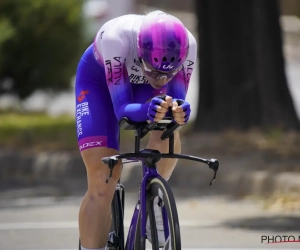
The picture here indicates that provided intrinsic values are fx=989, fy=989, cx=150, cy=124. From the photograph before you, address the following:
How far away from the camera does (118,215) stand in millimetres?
5836

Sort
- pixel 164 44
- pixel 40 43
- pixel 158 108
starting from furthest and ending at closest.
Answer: pixel 40 43, pixel 164 44, pixel 158 108

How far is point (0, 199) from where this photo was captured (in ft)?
33.8

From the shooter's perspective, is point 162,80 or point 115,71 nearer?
point 162,80

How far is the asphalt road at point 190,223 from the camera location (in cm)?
768

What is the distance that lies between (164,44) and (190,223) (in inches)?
153

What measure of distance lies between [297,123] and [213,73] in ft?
4.00

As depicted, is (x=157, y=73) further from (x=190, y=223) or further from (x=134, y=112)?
(x=190, y=223)

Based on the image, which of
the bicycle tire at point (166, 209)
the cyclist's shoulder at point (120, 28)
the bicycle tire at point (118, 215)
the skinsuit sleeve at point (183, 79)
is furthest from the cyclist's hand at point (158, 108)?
the bicycle tire at point (118, 215)

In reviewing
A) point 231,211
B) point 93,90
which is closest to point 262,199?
point 231,211

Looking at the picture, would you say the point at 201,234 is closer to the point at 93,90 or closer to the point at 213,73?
the point at 93,90

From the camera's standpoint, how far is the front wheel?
4.87 m

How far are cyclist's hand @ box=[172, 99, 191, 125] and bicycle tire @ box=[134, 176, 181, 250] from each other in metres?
0.35

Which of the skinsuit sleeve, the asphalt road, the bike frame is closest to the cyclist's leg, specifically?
the bike frame

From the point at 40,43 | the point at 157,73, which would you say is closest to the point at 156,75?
the point at 157,73
